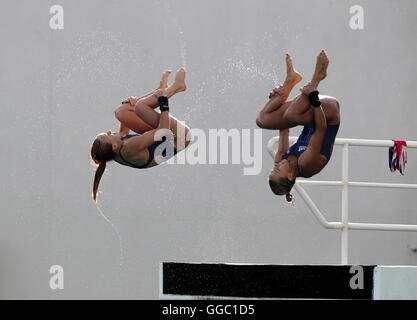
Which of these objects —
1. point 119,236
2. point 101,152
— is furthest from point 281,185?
point 119,236

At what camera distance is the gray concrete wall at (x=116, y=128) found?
29.1ft

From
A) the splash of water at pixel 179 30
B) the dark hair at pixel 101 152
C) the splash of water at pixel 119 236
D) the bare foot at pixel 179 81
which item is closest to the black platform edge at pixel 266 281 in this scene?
the dark hair at pixel 101 152

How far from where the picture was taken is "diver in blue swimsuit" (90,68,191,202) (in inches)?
182

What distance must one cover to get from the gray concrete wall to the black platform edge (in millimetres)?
3836

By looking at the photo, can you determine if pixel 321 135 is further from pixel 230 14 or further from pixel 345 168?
pixel 230 14

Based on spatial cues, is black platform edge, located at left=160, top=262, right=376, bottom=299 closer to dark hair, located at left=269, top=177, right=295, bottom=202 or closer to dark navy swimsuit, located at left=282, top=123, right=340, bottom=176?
dark hair, located at left=269, top=177, right=295, bottom=202

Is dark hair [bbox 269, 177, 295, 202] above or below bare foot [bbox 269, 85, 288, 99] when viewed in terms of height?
below

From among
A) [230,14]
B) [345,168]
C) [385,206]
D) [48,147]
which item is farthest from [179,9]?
[345,168]

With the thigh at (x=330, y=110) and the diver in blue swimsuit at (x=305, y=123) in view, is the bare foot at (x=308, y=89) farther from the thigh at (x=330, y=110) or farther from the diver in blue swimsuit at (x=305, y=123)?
the thigh at (x=330, y=110)

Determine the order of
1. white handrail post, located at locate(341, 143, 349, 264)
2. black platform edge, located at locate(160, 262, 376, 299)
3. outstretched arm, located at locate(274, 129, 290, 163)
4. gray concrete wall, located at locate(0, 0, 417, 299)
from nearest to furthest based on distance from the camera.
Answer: outstretched arm, located at locate(274, 129, 290, 163), black platform edge, located at locate(160, 262, 376, 299), white handrail post, located at locate(341, 143, 349, 264), gray concrete wall, located at locate(0, 0, 417, 299)

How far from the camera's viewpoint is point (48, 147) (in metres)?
8.91

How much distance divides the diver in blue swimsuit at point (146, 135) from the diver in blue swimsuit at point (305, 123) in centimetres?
46

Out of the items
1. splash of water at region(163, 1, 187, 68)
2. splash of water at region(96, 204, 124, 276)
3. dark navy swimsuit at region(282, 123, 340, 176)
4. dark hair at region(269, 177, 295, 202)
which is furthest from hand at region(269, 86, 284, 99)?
splash of water at region(96, 204, 124, 276)

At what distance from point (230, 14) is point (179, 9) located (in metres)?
0.50
